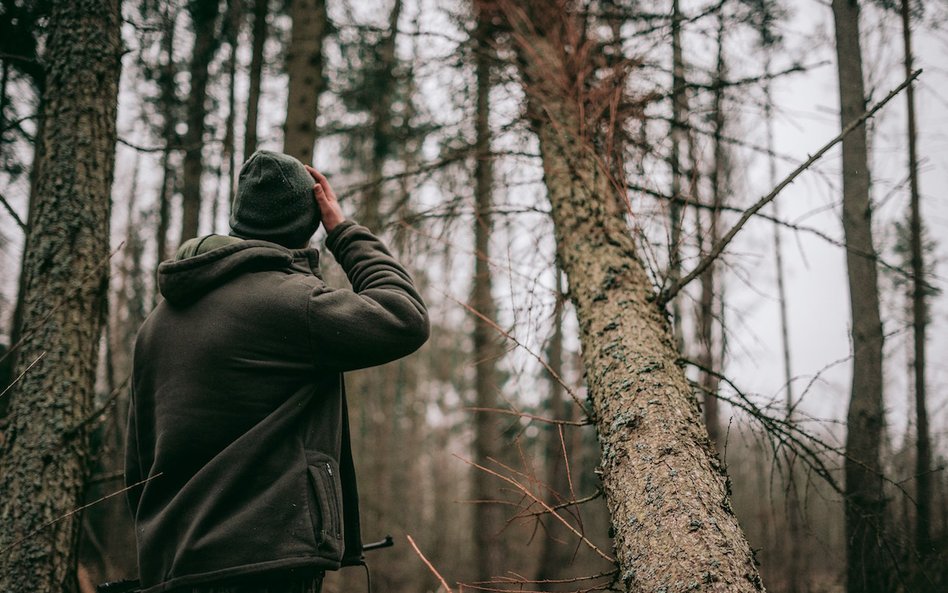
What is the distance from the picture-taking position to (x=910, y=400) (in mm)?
7363

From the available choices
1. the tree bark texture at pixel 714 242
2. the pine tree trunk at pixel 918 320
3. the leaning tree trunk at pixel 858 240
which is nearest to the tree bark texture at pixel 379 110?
the tree bark texture at pixel 714 242

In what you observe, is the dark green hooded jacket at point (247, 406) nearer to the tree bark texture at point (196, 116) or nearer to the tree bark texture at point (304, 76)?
the tree bark texture at point (304, 76)

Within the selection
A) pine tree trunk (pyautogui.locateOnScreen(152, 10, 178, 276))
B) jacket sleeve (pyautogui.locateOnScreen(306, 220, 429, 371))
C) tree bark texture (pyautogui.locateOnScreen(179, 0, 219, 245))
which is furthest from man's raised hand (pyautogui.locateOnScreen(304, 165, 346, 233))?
tree bark texture (pyautogui.locateOnScreen(179, 0, 219, 245))

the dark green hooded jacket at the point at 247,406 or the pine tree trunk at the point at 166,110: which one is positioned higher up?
the pine tree trunk at the point at 166,110

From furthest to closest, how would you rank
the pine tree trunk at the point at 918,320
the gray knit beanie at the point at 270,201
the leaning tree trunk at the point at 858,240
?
the pine tree trunk at the point at 918,320 → the leaning tree trunk at the point at 858,240 → the gray knit beanie at the point at 270,201

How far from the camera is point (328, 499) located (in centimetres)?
188

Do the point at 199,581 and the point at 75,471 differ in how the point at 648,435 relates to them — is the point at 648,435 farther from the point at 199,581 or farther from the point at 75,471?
the point at 75,471

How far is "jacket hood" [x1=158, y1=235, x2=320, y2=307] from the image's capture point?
6.40 ft

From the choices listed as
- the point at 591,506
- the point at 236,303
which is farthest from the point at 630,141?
the point at 591,506

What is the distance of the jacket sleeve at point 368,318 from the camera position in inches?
75.3

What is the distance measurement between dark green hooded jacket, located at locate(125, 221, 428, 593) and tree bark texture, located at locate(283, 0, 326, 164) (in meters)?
3.27

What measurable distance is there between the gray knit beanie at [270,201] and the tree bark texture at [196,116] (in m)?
5.29

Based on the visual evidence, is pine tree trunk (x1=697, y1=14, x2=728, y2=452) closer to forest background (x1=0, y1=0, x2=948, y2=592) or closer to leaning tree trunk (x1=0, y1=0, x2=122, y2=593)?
forest background (x1=0, y1=0, x2=948, y2=592)

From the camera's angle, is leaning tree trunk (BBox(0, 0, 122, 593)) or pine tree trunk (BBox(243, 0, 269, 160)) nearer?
leaning tree trunk (BBox(0, 0, 122, 593))
